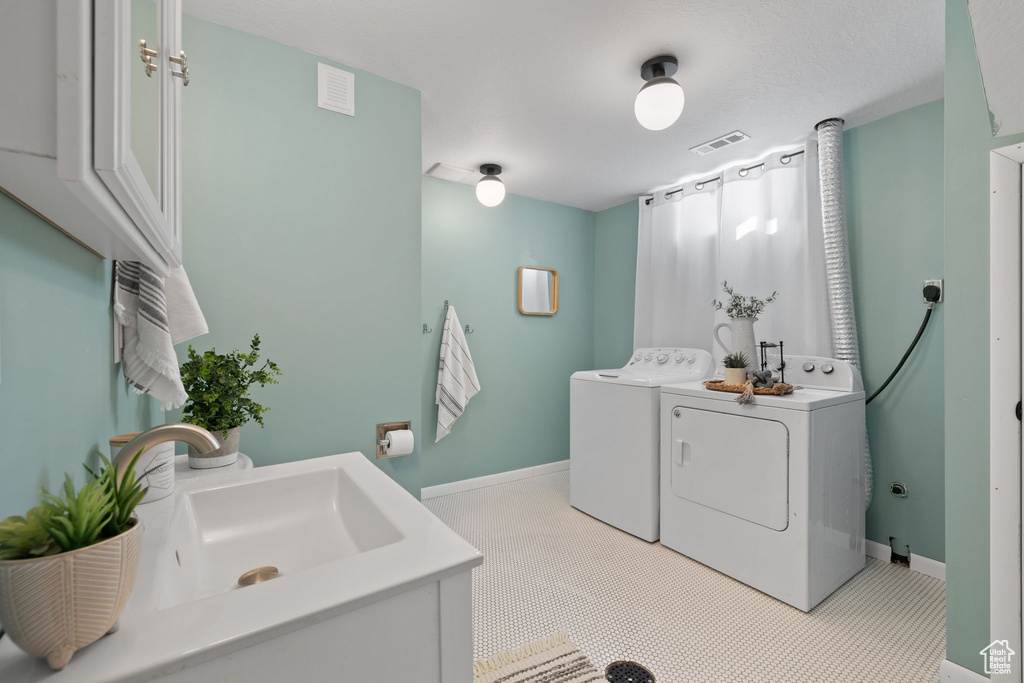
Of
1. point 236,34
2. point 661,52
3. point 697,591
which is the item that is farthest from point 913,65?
point 236,34

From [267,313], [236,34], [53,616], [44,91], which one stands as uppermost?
[236,34]

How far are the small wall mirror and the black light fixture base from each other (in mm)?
1818

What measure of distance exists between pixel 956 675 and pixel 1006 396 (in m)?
0.93

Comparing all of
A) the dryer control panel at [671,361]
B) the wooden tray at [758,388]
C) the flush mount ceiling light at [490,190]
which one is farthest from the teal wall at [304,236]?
the dryer control panel at [671,361]

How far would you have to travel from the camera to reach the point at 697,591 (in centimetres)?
195

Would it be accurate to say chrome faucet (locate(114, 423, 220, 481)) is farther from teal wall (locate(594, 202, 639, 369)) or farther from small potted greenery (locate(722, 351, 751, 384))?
teal wall (locate(594, 202, 639, 369))

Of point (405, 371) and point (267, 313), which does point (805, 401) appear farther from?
point (267, 313)

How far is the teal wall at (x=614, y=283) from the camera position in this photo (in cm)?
358

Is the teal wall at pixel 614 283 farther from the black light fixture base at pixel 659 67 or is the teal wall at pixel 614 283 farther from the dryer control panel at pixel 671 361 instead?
the black light fixture base at pixel 659 67

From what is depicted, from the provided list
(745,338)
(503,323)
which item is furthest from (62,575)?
(503,323)

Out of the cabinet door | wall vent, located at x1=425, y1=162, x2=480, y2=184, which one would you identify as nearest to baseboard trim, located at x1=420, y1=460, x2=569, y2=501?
wall vent, located at x1=425, y1=162, x2=480, y2=184

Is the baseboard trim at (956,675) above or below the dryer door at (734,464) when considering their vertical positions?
below

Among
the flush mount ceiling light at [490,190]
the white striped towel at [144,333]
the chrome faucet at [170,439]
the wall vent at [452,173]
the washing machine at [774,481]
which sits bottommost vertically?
the washing machine at [774,481]

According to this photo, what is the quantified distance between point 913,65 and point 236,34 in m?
2.60
